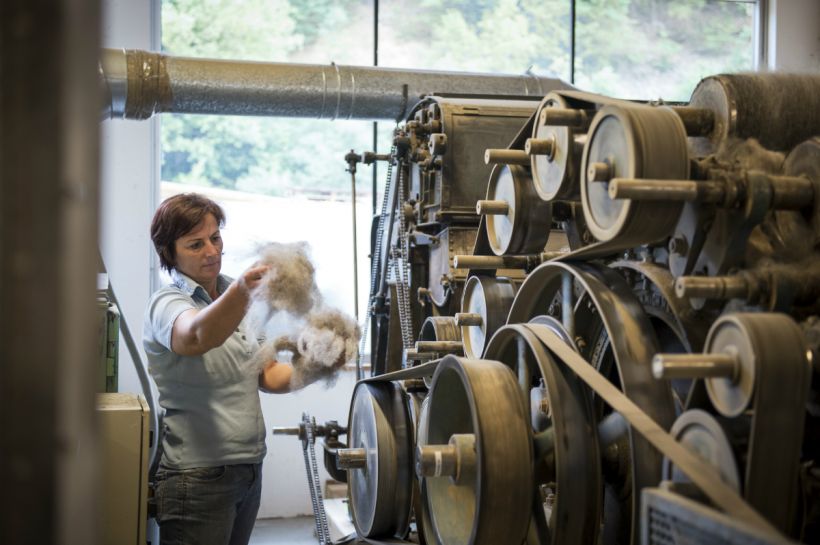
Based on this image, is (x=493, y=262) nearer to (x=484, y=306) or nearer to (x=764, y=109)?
(x=484, y=306)

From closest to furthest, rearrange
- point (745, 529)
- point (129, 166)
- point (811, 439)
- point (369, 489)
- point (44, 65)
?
point (44, 65) → point (745, 529) → point (811, 439) → point (369, 489) → point (129, 166)

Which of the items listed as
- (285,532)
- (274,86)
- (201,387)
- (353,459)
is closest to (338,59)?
(274,86)

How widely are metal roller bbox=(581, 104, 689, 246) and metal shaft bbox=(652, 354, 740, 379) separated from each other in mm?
323

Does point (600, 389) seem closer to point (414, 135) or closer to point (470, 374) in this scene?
point (470, 374)

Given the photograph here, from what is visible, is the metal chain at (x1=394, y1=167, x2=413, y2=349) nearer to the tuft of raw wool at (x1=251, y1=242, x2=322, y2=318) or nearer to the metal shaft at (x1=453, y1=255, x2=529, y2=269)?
the tuft of raw wool at (x1=251, y1=242, x2=322, y2=318)

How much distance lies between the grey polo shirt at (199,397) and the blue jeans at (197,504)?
0.03 metres

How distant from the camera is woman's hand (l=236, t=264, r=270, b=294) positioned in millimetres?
2658

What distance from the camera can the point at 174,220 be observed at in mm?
3002

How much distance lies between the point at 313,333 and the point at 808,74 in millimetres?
1700

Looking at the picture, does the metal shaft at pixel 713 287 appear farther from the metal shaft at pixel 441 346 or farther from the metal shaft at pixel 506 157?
the metal shaft at pixel 441 346

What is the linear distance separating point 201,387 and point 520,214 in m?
1.20

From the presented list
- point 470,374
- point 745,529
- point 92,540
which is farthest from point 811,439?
point 92,540

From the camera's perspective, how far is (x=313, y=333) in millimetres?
3051

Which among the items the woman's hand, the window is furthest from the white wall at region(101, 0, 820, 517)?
the woman's hand
